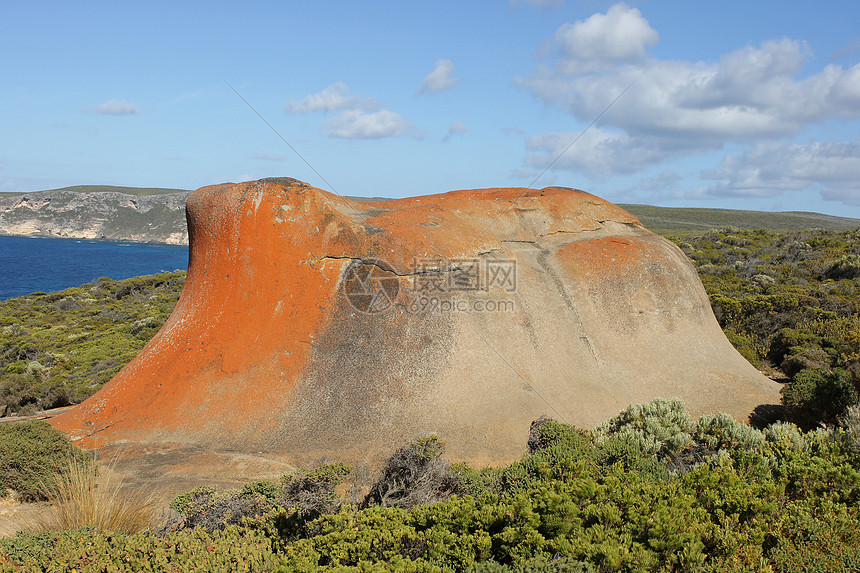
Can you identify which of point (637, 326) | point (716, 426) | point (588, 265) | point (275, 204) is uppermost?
point (275, 204)

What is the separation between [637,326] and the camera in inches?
321

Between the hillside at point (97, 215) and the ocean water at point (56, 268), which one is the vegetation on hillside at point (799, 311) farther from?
the hillside at point (97, 215)

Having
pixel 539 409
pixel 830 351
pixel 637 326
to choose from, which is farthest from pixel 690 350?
pixel 830 351

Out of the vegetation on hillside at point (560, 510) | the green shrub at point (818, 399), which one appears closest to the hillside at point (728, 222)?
the green shrub at point (818, 399)

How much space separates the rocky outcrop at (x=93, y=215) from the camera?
434 ft

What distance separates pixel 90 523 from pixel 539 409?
4.73m

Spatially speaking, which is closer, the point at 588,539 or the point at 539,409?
the point at 588,539

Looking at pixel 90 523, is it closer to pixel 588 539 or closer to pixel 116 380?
pixel 116 380

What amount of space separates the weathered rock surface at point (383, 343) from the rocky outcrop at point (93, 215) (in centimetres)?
13314

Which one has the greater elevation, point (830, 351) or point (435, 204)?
point (435, 204)

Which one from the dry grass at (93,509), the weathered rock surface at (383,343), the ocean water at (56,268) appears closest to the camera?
the dry grass at (93,509)

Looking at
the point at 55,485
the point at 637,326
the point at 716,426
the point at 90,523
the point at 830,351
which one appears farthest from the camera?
the point at 830,351

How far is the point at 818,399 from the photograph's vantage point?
7.24 metres

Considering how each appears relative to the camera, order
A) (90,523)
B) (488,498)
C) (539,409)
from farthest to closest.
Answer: (539,409), (90,523), (488,498)
